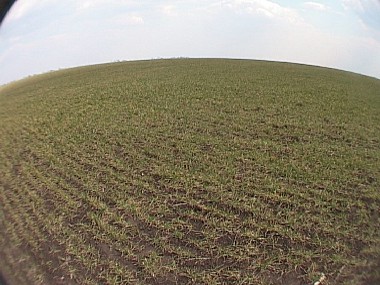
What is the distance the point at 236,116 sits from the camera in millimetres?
1646

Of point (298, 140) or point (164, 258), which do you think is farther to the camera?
point (298, 140)

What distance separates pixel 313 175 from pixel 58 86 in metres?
1.28

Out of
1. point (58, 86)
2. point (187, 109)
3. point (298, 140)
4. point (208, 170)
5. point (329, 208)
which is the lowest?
point (329, 208)

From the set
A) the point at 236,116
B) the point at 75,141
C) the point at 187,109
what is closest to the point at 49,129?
the point at 75,141

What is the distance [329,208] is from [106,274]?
36.7 inches

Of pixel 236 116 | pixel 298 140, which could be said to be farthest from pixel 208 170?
pixel 298 140

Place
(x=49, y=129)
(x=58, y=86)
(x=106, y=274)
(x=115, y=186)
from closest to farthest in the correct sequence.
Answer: (x=106, y=274)
(x=115, y=186)
(x=49, y=129)
(x=58, y=86)

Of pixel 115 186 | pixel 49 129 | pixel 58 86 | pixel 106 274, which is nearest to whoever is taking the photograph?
pixel 106 274

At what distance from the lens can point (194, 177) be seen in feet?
5.21

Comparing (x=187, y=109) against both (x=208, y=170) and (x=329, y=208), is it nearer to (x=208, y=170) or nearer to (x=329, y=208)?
(x=208, y=170)

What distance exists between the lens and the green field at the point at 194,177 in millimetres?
1380

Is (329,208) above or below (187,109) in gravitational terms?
below

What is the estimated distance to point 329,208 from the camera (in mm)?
1429

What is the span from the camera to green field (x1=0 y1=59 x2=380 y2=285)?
4.53 ft
